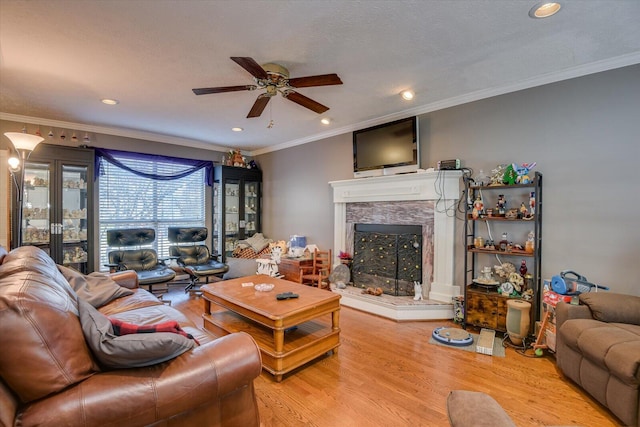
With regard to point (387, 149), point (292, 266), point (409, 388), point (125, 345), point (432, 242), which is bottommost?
point (409, 388)

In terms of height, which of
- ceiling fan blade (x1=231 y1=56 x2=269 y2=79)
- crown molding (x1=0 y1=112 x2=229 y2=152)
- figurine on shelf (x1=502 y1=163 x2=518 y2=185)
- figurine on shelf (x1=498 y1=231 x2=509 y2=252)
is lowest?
figurine on shelf (x1=498 y1=231 x2=509 y2=252)

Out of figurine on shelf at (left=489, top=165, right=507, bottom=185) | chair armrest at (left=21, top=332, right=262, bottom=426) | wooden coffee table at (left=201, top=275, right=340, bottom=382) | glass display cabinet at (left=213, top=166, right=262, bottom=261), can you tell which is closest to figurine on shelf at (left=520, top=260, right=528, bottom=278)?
figurine on shelf at (left=489, top=165, right=507, bottom=185)

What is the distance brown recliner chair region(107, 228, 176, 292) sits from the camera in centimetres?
408

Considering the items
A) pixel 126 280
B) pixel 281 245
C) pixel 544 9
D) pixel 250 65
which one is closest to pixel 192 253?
pixel 281 245

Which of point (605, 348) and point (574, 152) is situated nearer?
point (605, 348)

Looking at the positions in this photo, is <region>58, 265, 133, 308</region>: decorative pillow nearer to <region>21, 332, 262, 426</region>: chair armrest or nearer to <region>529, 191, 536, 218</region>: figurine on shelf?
<region>21, 332, 262, 426</region>: chair armrest

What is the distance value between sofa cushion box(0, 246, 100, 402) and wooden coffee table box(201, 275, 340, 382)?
1245mm

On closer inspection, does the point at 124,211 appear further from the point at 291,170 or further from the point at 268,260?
the point at 291,170

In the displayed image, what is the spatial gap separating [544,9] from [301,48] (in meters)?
1.65

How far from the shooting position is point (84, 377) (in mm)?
1188

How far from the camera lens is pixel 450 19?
2.03 meters

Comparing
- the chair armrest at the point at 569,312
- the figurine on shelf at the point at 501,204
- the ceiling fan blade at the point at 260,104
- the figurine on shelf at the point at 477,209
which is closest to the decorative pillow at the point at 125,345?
the ceiling fan blade at the point at 260,104

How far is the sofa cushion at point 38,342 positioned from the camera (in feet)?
3.43

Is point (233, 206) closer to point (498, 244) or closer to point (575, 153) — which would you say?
point (498, 244)
